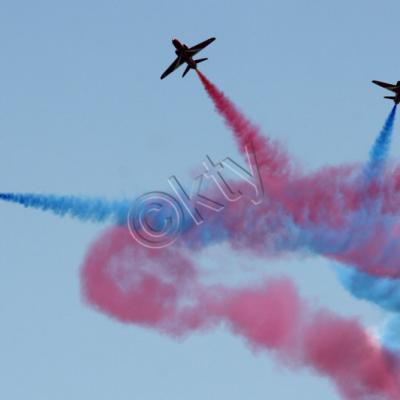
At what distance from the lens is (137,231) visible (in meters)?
98.8

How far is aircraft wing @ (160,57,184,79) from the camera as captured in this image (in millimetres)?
99188

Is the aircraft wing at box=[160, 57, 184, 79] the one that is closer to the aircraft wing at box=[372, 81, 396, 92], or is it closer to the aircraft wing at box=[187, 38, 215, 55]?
the aircraft wing at box=[187, 38, 215, 55]

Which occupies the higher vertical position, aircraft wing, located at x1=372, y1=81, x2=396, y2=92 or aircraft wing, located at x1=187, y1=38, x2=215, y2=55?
aircraft wing, located at x1=372, y1=81, x2=396, y2=92

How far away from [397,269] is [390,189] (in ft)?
19.8

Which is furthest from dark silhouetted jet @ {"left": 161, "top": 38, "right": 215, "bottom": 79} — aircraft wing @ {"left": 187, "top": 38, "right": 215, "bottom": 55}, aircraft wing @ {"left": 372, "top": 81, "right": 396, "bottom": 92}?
aircraft wing @ {"left": 372, "top": 81, "right": 396, "bottom": 92}

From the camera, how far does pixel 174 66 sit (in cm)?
9994

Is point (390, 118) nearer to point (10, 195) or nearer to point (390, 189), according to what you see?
point (390, 189)

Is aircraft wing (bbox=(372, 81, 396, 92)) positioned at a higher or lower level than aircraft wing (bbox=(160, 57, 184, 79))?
higher

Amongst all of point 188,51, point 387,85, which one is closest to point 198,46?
point 188,51

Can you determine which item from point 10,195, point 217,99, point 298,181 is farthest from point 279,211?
point 10,195

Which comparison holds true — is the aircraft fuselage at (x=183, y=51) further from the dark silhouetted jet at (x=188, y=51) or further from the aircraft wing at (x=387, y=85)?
the aircraft wing at (x=387, y=85)

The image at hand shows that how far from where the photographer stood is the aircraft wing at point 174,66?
3905 inches

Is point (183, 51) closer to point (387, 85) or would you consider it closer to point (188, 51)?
point (188, 51)

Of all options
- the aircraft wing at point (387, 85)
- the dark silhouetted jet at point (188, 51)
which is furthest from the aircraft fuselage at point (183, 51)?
the aircraft wing at point (387, 85)
